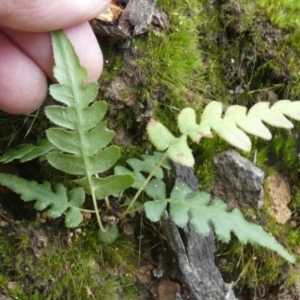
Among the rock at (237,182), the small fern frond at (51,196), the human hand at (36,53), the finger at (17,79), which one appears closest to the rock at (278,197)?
the rock at (237,182)

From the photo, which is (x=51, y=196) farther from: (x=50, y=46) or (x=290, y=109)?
(x=290, y=109)

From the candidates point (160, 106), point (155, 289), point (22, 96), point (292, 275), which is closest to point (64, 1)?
point (22, 96)

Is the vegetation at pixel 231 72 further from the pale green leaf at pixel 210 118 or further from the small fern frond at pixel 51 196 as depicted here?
the pale green leaf at pixel 210 118

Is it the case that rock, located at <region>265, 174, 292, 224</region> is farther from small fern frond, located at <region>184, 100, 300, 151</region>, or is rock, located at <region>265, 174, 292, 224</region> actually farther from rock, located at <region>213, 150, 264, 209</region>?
small fern frond, located at <region>184, 100, 300, 151</region>

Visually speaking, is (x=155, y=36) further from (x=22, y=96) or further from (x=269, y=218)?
(x=269, y=218)

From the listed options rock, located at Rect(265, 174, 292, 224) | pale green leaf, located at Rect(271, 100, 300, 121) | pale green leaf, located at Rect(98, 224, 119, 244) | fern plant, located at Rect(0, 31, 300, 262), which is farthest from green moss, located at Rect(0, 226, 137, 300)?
pale green leaf, located at Rect(271, 100, 300, 121)

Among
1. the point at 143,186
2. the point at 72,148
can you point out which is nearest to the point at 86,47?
the point at 72,148
